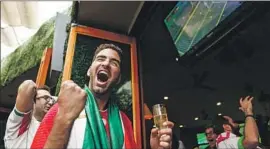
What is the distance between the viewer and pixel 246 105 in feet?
5.05

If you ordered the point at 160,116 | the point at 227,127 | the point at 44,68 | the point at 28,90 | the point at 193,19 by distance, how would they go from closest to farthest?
the point at 160,116 → the point at 227,127 → the point at 28,90 → the point at 193,19 → the point at 44,68

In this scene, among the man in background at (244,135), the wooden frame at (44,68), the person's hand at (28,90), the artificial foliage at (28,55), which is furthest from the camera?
the artificial foliage at (28,55)

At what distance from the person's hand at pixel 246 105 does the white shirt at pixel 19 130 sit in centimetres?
112

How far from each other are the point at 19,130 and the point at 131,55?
2.90 feet

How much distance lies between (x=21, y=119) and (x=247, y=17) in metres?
1.41

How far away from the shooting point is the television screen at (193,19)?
1.77m

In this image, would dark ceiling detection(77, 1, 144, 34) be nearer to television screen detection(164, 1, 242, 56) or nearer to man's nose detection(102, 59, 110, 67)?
television screen detection(164, 1, 242, 56)

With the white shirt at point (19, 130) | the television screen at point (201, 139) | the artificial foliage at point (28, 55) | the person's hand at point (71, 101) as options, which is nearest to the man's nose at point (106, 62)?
the person's hand at point (71, 101)

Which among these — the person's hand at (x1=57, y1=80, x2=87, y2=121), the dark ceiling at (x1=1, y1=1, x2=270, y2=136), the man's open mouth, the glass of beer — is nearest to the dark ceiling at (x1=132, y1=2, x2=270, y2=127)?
the dark ceiling at (x1=1, y1=1, x2=270, y2=136)

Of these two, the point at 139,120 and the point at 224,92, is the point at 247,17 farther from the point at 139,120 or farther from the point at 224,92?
the point at 139,120

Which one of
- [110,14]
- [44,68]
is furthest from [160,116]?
[44,68]

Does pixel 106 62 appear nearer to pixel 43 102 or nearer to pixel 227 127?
pixel 43 102

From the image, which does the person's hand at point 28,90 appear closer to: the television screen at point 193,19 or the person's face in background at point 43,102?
the person's face in background at point 43,102

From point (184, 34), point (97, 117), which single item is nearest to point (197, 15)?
point (184, 34)
